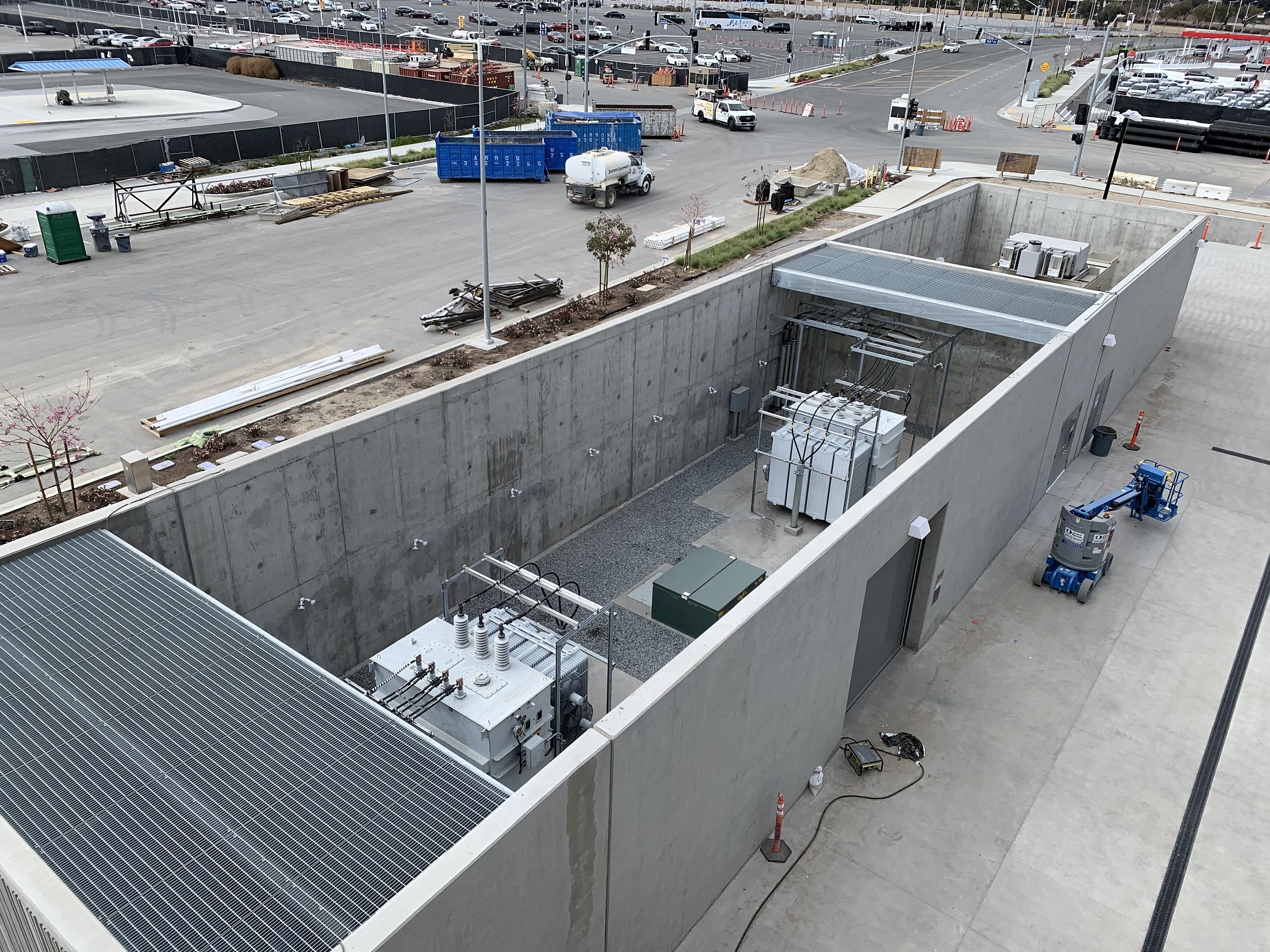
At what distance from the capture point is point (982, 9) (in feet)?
568

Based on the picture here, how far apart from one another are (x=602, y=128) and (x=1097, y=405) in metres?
31.2

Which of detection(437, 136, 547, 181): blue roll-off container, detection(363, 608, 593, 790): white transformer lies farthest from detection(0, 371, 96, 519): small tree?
detection(437, 136, 547, 181): blue roll-off container

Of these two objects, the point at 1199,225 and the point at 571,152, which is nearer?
the point at 1199,225

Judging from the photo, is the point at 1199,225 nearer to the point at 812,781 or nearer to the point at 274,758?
the point at 812,781

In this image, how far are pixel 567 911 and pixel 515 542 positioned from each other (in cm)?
1089

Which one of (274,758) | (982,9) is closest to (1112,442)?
(274,758)

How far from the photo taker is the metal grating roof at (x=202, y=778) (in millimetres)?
7660

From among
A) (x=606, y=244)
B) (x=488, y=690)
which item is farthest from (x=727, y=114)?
(x=488, y=690)

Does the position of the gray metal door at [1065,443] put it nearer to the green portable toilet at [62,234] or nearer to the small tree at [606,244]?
the small tree at [606,244]

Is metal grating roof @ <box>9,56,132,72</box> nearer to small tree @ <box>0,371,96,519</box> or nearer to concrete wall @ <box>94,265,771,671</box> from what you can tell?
small tree @ <box>0,371,96,519</box>

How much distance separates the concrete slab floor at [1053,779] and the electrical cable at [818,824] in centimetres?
8

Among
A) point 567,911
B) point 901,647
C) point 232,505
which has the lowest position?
point 901,647

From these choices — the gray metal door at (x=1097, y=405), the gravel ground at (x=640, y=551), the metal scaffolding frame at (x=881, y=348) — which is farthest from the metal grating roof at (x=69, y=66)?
the gray metal door at (x=1097, y=405)

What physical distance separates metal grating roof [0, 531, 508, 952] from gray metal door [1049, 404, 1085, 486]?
17.9 m
